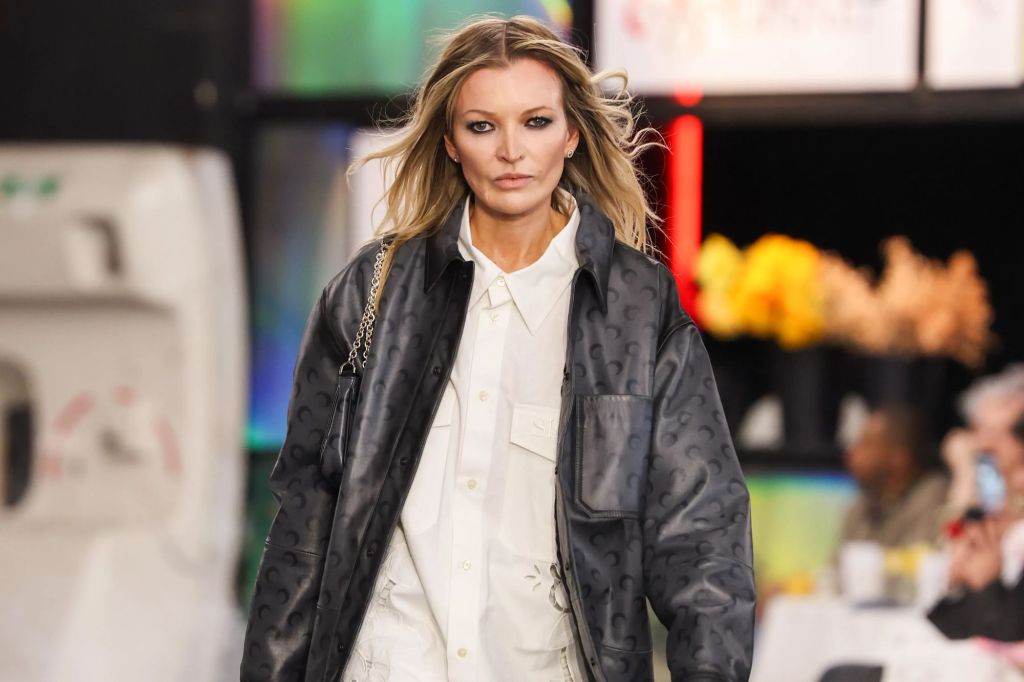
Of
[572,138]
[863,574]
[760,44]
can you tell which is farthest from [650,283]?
[760,44]

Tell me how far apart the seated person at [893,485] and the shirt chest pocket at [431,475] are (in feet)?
8.51

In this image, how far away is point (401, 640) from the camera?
171cm

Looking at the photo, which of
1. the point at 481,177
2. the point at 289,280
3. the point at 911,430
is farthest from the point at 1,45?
the point at 481,177

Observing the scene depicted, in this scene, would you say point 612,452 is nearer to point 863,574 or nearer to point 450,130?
point 450,130

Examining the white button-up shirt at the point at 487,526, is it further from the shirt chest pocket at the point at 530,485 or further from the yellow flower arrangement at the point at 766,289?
the yellow flower arrangement at the point at 766,289

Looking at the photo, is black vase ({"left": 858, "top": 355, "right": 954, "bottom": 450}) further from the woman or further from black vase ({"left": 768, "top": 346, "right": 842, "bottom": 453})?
the woman

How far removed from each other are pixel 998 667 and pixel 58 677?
2159 millimetres

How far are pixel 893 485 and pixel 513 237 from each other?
2689 mm

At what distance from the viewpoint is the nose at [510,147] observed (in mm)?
1759

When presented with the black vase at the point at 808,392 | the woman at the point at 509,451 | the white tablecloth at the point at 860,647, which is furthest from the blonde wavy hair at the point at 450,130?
the black vase at the point at 808,392

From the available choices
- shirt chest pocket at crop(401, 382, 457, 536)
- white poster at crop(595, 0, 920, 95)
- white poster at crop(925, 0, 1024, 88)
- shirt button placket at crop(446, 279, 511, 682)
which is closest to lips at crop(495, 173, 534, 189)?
shirt button placket at crop(446, 279, 511, 682)

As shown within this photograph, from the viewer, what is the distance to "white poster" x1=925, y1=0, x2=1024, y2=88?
13.6ft

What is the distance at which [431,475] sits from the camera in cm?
177

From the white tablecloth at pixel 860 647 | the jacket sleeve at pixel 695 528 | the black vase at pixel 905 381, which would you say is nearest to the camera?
the jacket sleeve at pixel 695 528
